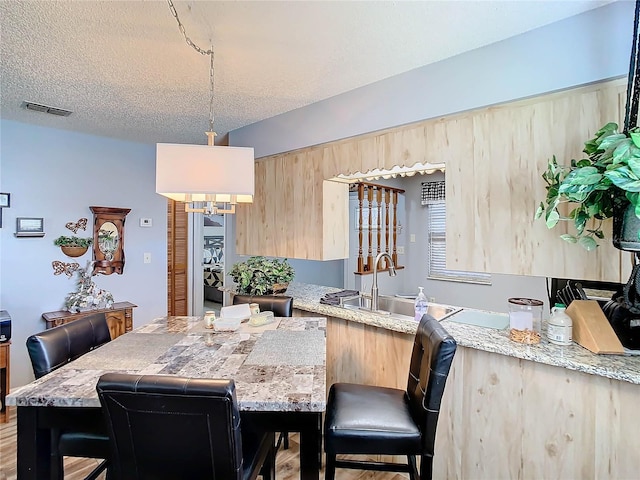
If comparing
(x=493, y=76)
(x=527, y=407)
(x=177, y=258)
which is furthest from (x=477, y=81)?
(x=177, y=258)

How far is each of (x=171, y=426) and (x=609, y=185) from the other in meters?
1.75

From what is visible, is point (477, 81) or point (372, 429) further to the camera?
point (477, 81)

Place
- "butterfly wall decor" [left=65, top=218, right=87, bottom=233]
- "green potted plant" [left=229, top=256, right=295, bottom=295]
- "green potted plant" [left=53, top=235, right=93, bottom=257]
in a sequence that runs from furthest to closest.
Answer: "butterfly wall decor" [left=65, top=218, right=87, bottom=233] → "green potted plant" [left=53, top=235, right=93, bottom=257] → "green potted plant" [left=229, top=256, right=295, bottom=295]

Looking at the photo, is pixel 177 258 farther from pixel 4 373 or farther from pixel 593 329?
pixel 593 329

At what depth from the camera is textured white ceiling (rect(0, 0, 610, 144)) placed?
164cm

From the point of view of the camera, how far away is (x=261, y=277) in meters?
2.94

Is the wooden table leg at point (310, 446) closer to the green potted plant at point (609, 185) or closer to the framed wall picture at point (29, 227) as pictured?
the green potted plant at point (609, 185)

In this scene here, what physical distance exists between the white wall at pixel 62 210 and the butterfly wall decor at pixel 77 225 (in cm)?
4

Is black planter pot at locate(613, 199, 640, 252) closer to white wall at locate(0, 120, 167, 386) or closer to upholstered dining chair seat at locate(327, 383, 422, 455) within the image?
upholstered dining chair seat at locate(327, 383, 422, 455)

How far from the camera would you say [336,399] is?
1.73m

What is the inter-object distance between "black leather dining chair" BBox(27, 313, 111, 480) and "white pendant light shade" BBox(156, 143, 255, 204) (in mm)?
894

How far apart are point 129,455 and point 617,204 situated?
197 cm

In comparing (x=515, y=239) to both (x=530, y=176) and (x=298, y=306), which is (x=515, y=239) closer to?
(x=530, y=176)

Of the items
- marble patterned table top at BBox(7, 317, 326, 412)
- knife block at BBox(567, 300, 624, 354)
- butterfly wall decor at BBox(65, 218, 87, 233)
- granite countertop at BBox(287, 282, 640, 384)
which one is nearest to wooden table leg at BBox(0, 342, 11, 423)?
butterfly wall decor at BBox(65, 218, 87, 233)
